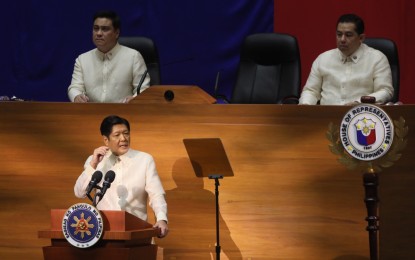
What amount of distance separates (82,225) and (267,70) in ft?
11.6

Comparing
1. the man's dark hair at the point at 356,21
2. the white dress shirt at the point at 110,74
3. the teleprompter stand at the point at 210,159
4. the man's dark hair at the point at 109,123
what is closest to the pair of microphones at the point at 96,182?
the man's dark hair at the point at 109,123

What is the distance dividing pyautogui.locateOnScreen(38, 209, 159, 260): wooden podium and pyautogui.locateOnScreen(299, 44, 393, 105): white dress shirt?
8.25ft

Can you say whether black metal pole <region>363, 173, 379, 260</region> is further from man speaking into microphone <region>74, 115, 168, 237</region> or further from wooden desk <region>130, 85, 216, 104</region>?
wooden desk <region>130, 85, 216, 104</region>

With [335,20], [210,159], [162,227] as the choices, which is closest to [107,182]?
[162,227]

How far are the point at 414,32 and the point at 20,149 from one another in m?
3.86

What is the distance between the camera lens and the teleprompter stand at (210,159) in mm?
6177

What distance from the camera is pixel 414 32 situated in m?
8.90

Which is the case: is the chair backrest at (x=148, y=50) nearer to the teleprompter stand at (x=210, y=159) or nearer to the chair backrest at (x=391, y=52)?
the chair backrest at (x=391, y=52)

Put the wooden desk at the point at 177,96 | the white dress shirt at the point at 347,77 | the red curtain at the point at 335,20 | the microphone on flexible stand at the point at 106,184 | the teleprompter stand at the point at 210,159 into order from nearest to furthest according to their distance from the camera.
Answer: the microphone on flexible stand at the point at 106,184, the teleprompter stand at the point at 210,159, the wooden desk at the point at 177,96, the white dress shirt at the point at 347,77, the red curtain at the point at 335,20

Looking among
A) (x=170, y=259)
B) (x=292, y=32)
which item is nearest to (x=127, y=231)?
(x=170, y=259)

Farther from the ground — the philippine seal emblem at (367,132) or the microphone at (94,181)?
the philippine seal emblem at (367,132)

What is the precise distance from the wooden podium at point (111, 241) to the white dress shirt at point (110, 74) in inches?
100

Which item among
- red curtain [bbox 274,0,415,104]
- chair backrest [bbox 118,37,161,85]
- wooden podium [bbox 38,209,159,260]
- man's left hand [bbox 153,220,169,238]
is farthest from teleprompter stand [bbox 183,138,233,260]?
red curtain [bbox 274,0,415,104]

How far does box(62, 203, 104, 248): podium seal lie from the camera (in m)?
5.04
